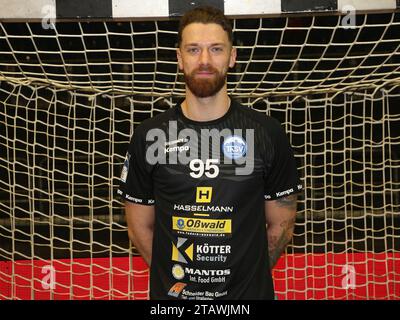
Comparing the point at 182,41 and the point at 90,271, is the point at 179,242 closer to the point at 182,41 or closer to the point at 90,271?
the point at 182,41

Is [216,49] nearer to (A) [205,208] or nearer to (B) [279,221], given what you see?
(A) [205,208]

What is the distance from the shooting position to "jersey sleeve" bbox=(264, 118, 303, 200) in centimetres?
178

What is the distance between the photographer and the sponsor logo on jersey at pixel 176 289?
67.2 inches

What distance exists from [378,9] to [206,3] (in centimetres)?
63

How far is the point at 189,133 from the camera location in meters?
1.79

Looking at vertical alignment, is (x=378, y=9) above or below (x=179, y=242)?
above

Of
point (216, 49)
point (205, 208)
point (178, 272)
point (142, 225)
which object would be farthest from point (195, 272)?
point (216, 49)

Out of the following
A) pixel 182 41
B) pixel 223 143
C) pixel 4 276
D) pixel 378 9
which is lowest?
pixel 4 276

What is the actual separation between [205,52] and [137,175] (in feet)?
1.50

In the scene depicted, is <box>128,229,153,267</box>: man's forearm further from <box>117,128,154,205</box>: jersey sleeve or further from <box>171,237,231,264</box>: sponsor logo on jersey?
<box>171,237,231,264</box>: sponsor logo on jersey

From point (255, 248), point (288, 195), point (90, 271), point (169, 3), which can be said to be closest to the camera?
point (255, 248)

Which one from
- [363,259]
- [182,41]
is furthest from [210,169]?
[363,259]

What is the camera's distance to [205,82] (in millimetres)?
1676

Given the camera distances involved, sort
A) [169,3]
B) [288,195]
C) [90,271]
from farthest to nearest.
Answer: [90,271] < [169,3] < [288,195]
